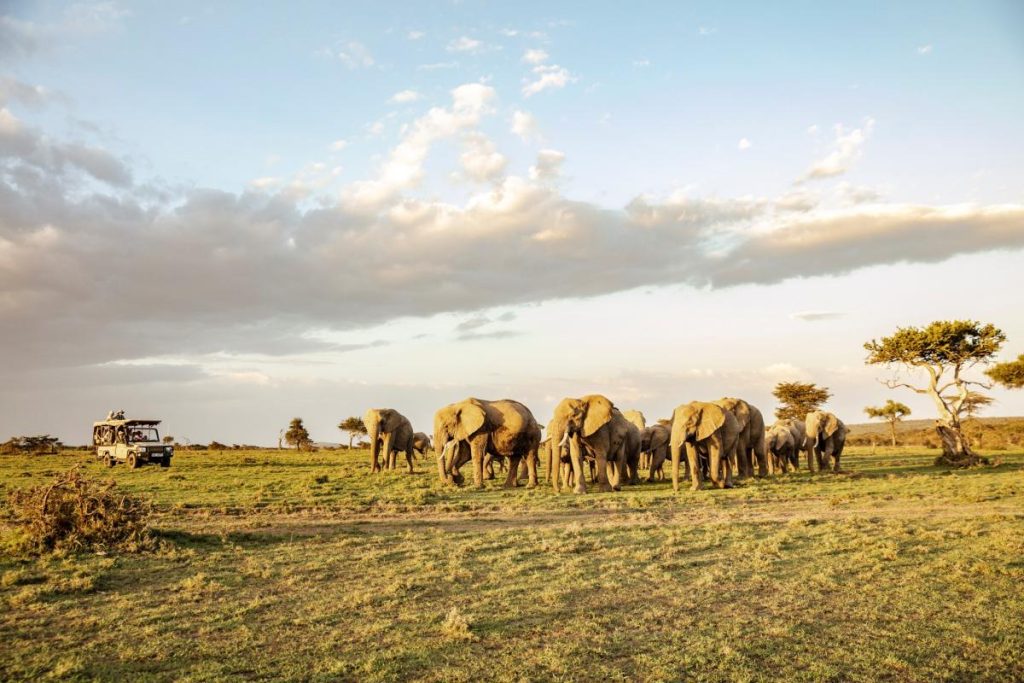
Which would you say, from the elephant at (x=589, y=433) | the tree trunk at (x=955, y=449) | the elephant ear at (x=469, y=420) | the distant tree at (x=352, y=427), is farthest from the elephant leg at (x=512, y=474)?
the distant tree at (x=352, y=427)

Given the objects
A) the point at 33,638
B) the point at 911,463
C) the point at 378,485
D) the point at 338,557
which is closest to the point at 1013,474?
the point at 911,463

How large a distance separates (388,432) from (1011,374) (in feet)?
131

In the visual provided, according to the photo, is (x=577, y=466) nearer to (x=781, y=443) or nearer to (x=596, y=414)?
(x=596, y=414)

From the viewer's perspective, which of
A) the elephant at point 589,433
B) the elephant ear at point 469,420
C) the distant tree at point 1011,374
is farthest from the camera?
the distant tree at point 1011,374

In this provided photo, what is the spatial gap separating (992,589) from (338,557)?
10.5 meters

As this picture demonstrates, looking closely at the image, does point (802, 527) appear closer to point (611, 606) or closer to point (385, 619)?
point (611, 606)

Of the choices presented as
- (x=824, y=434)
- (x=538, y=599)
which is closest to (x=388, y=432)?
(x=824, y=434)

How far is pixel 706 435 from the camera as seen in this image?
85.8ft

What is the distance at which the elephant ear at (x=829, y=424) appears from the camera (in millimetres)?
37047

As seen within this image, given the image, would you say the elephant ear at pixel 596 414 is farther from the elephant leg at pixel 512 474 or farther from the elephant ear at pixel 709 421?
the elephant leg at pixel 512 474

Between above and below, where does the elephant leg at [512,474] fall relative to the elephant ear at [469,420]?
below

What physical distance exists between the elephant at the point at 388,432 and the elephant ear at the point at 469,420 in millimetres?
9885

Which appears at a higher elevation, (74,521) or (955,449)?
(74,521)

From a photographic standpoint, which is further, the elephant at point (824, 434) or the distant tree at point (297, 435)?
the distant tree at point (297, 435)
